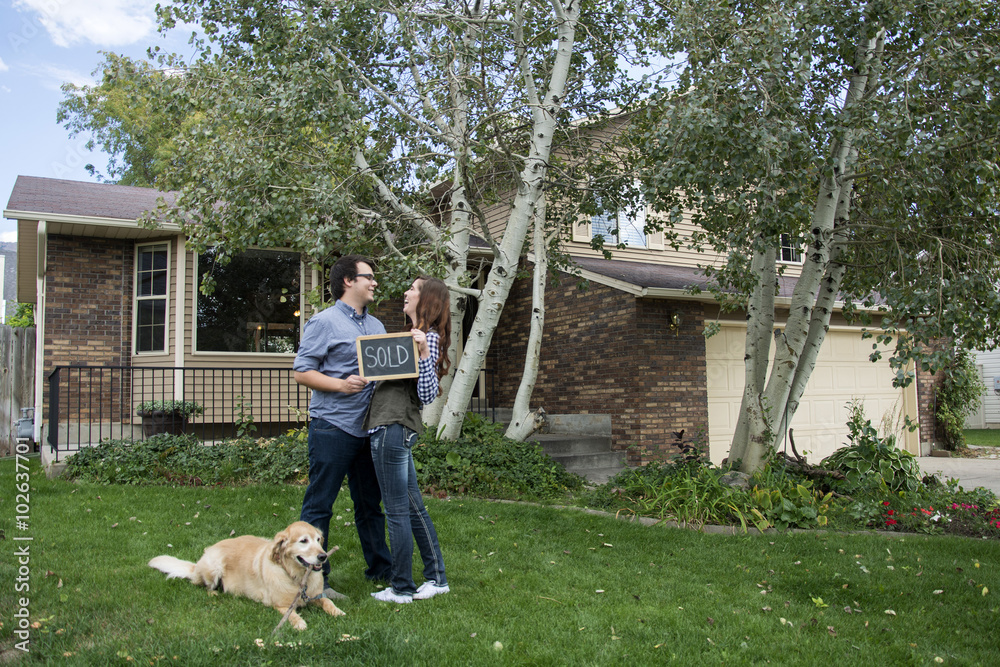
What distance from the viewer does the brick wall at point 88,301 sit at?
10.3 metres

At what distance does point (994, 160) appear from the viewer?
21.4 ft

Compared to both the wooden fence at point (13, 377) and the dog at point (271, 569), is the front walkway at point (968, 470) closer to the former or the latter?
the dog at point (271, 569)

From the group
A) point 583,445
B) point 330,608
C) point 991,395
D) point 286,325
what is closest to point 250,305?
point 286,325

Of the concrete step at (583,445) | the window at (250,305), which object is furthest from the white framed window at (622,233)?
the window at (250,305)

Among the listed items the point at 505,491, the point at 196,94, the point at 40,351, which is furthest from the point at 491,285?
the point at 40,351

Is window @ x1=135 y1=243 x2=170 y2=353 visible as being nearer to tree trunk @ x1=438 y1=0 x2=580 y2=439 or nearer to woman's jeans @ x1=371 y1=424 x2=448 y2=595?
tree trunk @ x1=438 y1=0 x2=580 y2=439

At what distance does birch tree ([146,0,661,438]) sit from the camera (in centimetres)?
764

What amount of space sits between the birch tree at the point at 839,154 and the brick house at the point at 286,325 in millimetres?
2804

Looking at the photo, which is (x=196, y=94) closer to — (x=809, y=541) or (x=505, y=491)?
(x=505, y=491)

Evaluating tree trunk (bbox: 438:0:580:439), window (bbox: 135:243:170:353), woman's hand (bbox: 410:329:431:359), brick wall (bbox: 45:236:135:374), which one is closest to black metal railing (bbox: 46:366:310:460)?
brick wall (bbox: 45:236:135:374)

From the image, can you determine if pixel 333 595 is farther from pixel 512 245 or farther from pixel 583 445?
pixel 583 445

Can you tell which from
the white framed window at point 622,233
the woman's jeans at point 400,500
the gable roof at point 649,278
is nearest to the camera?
the woman's jeans at point 400,500

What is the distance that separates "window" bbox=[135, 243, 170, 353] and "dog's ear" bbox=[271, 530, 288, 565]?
26.7 ft

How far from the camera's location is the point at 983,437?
59.0 feet
